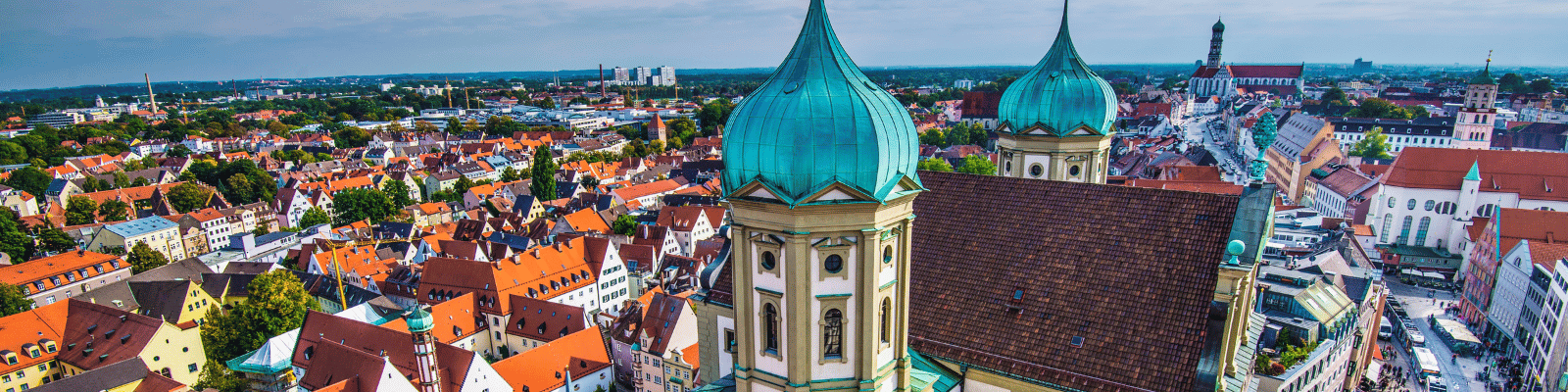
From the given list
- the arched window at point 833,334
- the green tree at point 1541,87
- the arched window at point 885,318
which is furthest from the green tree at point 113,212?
the green tree at point 1541,87

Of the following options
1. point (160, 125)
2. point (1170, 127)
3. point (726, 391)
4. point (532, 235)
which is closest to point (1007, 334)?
point (726, 391)

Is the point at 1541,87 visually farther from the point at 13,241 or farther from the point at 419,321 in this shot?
the point at 13,241

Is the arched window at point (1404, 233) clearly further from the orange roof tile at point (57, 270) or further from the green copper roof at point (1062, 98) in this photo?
the orange roof tile at point (57, 270)

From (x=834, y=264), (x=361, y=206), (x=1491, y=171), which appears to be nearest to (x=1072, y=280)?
(x=834, y=264)

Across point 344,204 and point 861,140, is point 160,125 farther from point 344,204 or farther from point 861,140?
point 861,140

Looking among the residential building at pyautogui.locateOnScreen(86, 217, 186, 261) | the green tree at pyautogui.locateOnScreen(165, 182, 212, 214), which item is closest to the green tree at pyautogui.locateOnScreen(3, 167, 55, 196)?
the green tree at pyautogui.locateOnScreen(165, 182, 212, 214)

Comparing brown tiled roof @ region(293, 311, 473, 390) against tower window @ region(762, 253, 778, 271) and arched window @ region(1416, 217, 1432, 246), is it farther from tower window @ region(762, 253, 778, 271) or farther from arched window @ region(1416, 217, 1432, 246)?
arched window @ region(1416, 217, 1432, 246)
